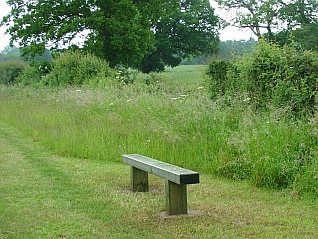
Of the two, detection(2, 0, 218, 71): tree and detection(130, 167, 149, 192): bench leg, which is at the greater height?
detection(2, 0, 218, 71): tree

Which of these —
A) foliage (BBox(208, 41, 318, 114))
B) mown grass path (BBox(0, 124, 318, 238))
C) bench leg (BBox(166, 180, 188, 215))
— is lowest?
mown grass path (BBox(0, 124, 318, 238))

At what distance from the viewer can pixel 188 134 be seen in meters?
→ 10.3

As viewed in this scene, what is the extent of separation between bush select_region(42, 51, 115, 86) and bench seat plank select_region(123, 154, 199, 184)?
15.5 m

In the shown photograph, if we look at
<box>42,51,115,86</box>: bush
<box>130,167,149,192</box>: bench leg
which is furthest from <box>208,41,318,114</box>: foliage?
<box>42,51,115,86</box>: bush

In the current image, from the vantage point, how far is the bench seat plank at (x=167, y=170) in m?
6.46

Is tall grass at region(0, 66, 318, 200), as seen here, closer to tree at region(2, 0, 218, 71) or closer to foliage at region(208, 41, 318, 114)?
foliage at region(208, 41, 318, 114)

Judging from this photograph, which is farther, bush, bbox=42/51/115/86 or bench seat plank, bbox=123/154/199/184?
bush, bbox=42/51/115/86

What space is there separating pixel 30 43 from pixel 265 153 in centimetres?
2764

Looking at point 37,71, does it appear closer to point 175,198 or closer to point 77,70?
point 77,70

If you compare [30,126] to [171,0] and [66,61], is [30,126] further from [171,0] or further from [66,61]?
[171,0]

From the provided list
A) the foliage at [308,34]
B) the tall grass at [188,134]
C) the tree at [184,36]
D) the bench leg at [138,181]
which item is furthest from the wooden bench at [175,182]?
the tree at [184,36]

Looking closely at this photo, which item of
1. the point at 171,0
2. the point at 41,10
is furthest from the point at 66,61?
the point at 171,0

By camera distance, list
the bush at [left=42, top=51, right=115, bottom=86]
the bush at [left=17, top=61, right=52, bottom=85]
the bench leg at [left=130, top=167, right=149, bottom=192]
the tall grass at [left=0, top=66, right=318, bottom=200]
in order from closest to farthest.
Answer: the tall grass at [left=0, top=66, right=318, bottom=200] → the bench leg at [left=130, top=167, right=149, bottom=192] → the bush at [left=42, top=51, right=115, bottom=86] → the bush at [left=17, top=61, right=52, bottom=85]

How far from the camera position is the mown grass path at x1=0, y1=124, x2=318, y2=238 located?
6102 millimetres
